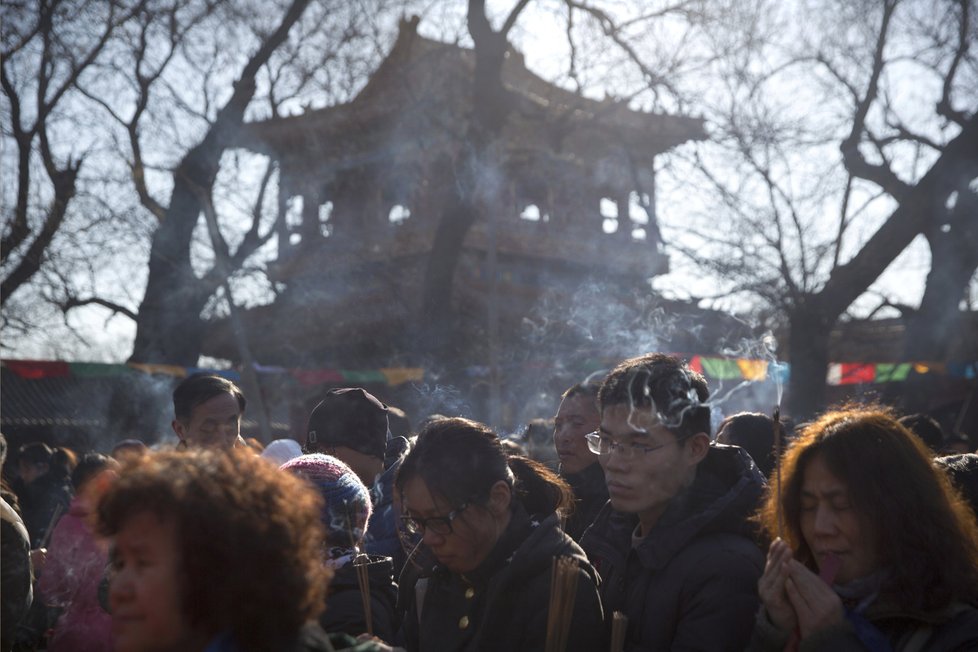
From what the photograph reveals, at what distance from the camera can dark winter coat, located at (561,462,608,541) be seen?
12.0ft

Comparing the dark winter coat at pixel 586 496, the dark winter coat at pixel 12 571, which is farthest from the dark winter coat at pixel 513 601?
the dark winter coat at pixel 12 571

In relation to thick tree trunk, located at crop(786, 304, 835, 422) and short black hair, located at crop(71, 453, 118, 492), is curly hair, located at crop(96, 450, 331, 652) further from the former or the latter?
thick tree trunk, located at crop(786, 304, 835, 422)

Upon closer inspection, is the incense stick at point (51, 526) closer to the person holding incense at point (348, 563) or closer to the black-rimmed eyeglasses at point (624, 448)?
the person holding incense at point (348, 563)

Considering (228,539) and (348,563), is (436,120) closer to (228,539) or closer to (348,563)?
(348,563)

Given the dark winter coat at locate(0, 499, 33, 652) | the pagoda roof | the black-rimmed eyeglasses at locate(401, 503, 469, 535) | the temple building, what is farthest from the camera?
the temple building

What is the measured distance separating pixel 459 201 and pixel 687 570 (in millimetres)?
11507

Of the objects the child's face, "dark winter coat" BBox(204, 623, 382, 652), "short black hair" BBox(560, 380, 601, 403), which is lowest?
"dark winter coat" BBox(204, 623, 382, 652)

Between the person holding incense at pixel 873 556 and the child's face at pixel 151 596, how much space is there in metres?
1.21

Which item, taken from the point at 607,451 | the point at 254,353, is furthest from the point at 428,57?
the point at 607,451

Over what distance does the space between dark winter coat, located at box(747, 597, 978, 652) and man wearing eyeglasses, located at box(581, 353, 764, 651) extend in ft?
0.71

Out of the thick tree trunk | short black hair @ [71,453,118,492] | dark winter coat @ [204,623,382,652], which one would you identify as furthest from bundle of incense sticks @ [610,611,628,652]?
the thick tree trunk

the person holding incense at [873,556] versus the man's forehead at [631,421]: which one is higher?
the man's forehead at [631,421]

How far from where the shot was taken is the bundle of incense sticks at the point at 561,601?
2199 millimetres

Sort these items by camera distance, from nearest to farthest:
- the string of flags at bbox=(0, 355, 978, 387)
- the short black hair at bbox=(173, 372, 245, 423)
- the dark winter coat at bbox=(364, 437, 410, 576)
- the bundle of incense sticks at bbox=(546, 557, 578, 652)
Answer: the bundle of incense sticks at bbox=(546, 557, 578, 652)
the dark winter coat at bbox=(364, 437, 410, 576)
the short black hair at bbox=(173, 372, 245, 423)
the string of flags at bbox=(0, 355, 978, 387)
